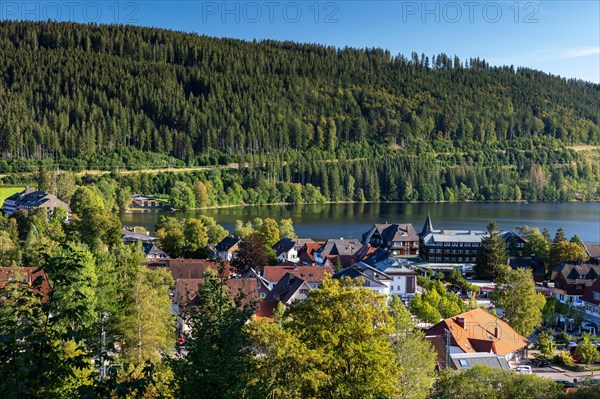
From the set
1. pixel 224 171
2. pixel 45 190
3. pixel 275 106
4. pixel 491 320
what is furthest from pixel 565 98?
pixel 491 320

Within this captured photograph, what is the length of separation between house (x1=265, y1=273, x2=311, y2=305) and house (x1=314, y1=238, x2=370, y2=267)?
421 inches

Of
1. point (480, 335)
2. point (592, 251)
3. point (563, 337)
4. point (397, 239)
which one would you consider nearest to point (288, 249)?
point (397, 239)

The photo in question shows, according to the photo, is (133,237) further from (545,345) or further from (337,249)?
(545,345)

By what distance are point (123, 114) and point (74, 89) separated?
1825 cm

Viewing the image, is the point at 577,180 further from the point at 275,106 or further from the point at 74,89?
the point at 74,89

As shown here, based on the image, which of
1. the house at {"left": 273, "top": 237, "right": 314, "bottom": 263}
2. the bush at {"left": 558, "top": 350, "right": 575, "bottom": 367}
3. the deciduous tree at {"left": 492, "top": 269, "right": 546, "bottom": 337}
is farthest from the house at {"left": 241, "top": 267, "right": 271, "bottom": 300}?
the bush at {"left": 558, "top": 350, "right": 575, "bottom": 367}

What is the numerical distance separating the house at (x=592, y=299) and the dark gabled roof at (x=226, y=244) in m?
23.4

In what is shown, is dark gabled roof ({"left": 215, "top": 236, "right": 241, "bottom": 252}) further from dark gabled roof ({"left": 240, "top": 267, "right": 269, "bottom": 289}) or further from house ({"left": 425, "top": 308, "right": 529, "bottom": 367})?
house ({"left": 425, "top": 308, "right": 529, "bottom": 367})

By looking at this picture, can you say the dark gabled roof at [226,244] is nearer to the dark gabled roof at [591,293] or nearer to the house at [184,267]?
the house at [184,267]

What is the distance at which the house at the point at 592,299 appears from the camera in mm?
33572

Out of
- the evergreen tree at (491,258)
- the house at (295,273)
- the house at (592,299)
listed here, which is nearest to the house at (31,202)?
the house at (295,273)

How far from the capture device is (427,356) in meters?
17.7

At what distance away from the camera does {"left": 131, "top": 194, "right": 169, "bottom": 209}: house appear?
Answer: 84.0 m

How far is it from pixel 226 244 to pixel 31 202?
23.3 m
